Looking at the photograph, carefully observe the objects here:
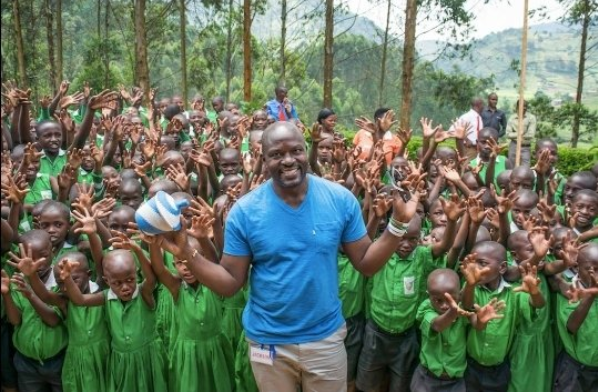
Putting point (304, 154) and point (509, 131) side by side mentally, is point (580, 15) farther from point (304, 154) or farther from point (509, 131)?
point (304, 154)

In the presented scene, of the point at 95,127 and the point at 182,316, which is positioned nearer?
the point at 182,316

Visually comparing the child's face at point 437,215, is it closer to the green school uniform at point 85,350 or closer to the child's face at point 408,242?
the child's face at point 408,242

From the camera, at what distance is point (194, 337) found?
3.08 m

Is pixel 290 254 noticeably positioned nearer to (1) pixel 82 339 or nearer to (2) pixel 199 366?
(2) pixel 199 366

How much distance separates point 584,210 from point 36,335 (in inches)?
133

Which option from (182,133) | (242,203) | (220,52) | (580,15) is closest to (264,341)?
(242,203)

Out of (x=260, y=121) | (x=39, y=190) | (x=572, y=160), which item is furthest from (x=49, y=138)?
(x=572, y=160)

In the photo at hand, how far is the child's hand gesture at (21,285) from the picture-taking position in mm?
2846

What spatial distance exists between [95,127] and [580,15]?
10.6 metres

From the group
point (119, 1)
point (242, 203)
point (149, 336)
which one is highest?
point (119, 1)

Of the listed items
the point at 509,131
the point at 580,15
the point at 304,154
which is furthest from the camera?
the point at 580,15

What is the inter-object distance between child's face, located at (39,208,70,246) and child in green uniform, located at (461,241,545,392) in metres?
2.33

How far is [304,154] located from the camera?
2.12 meters

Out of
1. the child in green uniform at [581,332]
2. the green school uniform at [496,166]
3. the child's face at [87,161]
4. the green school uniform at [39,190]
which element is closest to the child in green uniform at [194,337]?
the green school uniform at [39,190]
